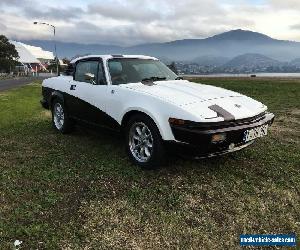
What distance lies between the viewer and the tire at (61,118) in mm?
8117

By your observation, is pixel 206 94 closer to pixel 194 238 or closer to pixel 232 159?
pixel 232 159

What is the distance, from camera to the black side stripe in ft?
17.3

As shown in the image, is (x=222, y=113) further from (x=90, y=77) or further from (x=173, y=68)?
(x=173, y=68)

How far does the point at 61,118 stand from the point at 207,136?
4.38m

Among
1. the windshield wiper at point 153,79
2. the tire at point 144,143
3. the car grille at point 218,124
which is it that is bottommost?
the tire at point 144,143

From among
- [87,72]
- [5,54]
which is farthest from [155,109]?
[5,54]

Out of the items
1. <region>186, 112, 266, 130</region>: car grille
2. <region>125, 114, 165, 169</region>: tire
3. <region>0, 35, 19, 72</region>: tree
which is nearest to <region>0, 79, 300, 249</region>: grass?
<region>125, 114, 165, 169</region>: tire

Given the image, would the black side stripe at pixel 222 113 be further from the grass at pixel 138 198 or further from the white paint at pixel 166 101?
the grass at pixel 138 198

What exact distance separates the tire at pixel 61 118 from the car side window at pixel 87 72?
2.64ft

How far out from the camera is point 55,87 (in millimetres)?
8445

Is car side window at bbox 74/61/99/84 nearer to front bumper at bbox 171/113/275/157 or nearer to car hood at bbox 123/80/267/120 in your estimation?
car hood at bbox 123/80/267/120

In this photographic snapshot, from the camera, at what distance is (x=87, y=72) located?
24.3 ft

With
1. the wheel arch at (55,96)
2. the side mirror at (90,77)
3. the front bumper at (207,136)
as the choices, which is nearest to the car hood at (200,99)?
the front bumper at (207,136)

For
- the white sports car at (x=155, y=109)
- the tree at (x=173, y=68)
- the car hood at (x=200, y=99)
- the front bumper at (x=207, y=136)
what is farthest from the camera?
the tree at (x=173, y=68)
